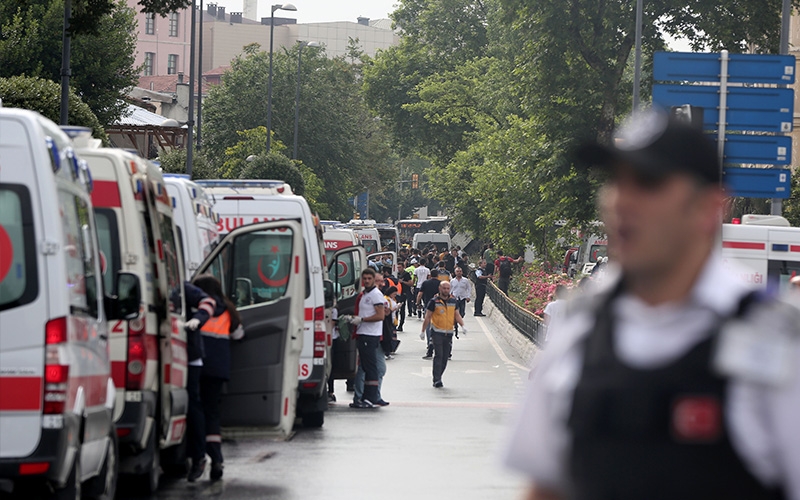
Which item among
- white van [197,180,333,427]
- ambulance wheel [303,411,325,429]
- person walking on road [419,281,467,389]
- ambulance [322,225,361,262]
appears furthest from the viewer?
ambulance [322,225,361,262]

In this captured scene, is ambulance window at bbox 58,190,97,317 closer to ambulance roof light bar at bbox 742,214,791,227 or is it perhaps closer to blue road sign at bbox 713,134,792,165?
blue road sign at bbox 713,134,792,165

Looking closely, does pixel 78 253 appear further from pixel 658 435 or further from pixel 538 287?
pixel 538 287

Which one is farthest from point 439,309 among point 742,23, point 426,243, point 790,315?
point 426,243

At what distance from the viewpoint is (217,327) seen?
11.4 metres

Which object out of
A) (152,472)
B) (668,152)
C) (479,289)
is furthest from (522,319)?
(668,152)

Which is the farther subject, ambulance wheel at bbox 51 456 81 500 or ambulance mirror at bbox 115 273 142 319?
ambulance mirror at bbox 115 273 142 319

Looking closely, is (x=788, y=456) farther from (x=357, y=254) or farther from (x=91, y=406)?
(x=357, y=254)

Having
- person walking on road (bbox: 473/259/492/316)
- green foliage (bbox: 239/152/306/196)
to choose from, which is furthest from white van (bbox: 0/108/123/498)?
Result: green foliage (bbox: 239/152/306/196)

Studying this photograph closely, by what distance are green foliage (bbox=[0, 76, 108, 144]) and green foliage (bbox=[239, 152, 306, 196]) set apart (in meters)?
23.4

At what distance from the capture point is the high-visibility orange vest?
11336 millimetres

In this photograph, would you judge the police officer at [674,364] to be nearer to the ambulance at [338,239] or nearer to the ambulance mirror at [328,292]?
the ambulance mirror at [328,292]

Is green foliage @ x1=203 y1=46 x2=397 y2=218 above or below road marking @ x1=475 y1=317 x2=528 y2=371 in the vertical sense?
above

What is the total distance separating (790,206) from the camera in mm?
36406

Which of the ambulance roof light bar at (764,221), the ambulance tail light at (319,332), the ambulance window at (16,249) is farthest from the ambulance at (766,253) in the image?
the ambulance window at (16,249)
